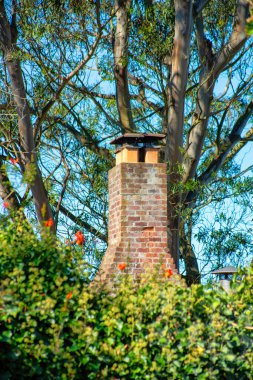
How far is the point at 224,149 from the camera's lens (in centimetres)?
1247

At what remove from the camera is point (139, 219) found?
8.20m

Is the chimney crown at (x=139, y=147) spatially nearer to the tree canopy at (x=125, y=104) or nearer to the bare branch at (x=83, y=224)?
the tree canopy at (x=125, y=104)

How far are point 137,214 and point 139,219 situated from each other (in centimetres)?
6

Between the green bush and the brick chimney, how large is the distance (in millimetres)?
2141

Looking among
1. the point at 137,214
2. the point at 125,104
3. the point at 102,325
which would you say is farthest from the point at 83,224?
the point at 102,325

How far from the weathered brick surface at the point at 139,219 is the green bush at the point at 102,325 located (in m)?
2.13

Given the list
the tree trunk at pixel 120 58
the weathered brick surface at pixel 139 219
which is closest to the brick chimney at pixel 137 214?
the weathered brick surface at pixel 139 219

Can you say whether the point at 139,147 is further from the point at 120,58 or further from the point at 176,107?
the point at 120,58

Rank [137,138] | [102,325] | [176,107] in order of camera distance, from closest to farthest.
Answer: [102,325] < [137,138] < [176,107]

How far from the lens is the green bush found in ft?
16.9

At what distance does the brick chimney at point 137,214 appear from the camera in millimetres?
8039

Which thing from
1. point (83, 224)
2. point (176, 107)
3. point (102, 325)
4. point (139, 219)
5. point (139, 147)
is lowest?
point (102, 325)

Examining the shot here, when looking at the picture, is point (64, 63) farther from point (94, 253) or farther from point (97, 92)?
point (94, 253)

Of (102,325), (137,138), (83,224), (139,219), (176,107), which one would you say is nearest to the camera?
(102,325)
